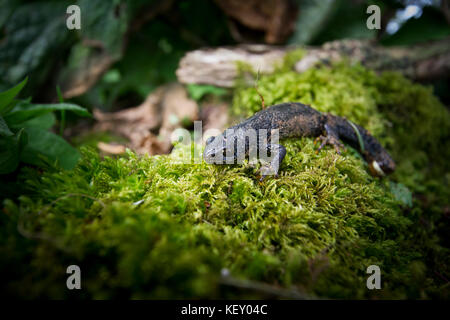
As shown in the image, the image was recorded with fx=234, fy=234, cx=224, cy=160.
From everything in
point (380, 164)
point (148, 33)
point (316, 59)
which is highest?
point (148, 33)

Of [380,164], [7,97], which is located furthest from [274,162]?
[7,97]

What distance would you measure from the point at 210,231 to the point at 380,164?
2.69 m

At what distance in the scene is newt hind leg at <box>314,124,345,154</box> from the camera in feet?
9.76

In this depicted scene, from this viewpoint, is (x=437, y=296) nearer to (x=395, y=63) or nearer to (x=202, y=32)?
(x=395, y=63)

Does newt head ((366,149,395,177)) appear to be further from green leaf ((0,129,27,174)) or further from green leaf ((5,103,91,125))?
green leaf ((0,129,27,174))

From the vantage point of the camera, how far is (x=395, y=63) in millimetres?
5172

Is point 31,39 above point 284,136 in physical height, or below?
above

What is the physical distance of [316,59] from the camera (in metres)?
4.73

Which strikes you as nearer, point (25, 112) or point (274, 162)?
point (274, 162)

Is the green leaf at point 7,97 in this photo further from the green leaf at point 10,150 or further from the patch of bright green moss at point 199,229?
the patch of bright green moss at point 199,229

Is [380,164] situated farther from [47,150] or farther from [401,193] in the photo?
[47,150]

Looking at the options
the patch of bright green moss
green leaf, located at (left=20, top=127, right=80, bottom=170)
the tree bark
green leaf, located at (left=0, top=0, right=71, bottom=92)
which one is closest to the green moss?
the patch of bright green moss

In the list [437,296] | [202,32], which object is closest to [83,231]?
[437,296]
